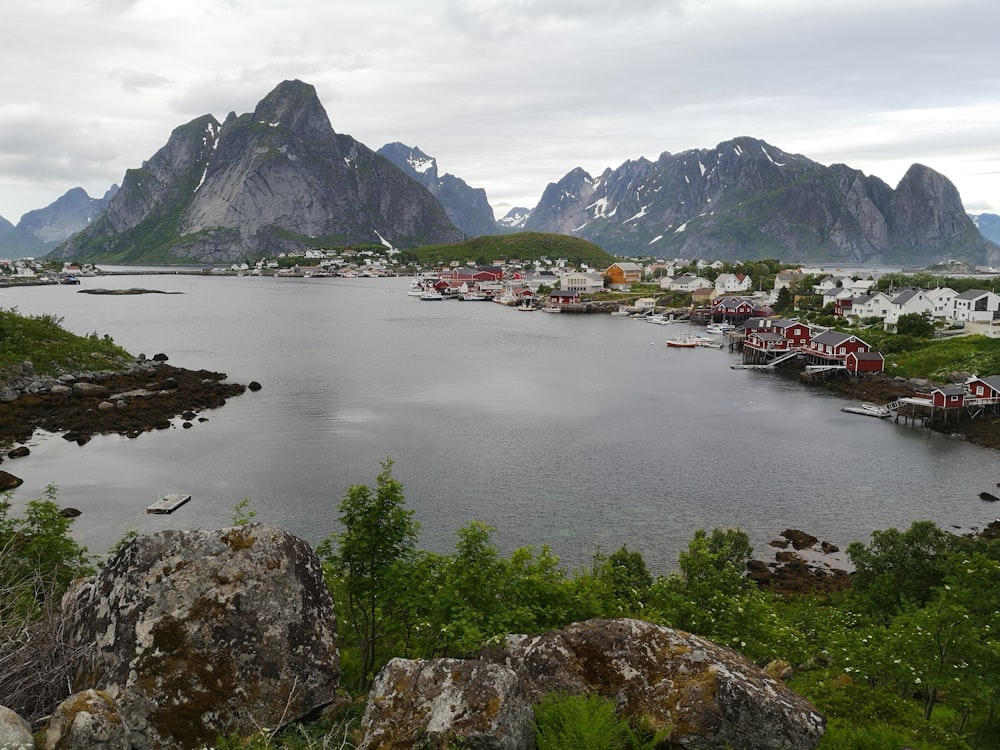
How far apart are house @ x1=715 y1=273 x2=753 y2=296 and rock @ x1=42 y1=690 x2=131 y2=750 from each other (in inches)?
5136

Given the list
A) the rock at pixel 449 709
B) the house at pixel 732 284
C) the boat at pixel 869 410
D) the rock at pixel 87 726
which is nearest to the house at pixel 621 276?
the house at pixel 732 284

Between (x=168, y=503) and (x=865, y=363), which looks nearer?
(x=168, y=503)

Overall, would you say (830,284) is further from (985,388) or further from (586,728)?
(586,728)

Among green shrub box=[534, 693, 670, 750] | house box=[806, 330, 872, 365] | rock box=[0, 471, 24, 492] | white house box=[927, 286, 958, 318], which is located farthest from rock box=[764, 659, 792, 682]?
white house box=[927, 286, 958, 318]

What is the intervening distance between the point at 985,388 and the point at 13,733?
5691 centimetres

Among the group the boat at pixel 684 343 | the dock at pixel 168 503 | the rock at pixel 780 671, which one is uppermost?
the rock at pixel 780 671

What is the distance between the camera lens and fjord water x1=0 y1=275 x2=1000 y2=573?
28.4 m

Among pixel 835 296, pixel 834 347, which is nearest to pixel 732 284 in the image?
pixel 835 296

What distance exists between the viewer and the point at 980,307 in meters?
76.8

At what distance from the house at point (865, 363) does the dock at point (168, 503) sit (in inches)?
2266

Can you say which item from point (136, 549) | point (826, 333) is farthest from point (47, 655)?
point (826, 333)

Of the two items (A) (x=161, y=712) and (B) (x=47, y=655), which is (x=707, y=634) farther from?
(B) (x=47, y=655)

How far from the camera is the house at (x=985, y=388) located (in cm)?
4728

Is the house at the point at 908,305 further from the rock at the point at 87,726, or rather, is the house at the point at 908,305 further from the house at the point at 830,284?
the rock at the point at 87,726
